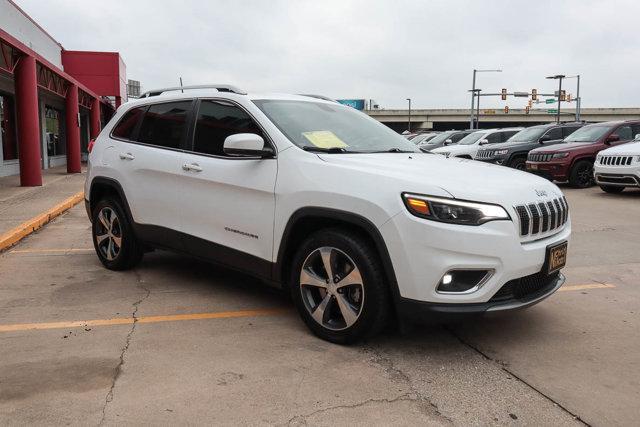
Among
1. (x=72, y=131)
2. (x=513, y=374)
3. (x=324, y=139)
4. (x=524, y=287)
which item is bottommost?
(x=513, y=374)

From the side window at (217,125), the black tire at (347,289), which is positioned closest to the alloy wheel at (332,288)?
the black tire at (347,289)

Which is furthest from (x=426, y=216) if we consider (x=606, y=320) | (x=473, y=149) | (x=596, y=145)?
(x=473, y=149)

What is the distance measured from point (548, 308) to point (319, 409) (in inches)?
98.7

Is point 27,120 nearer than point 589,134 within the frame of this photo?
Yes

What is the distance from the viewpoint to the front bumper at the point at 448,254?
10.7ft

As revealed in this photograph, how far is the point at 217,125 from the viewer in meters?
4.66

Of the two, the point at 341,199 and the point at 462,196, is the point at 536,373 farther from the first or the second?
the point at 341,199

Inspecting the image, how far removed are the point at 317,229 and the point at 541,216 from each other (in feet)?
4.80

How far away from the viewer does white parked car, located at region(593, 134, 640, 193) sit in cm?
1136

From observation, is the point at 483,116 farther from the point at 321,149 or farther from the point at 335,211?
the point at 335,211

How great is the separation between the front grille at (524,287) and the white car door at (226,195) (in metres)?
1.60

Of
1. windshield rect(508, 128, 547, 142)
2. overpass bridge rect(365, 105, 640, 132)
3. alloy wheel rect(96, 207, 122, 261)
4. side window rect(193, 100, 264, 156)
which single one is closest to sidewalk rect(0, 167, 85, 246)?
alloy wheel rect(96, 207, 122, 261)

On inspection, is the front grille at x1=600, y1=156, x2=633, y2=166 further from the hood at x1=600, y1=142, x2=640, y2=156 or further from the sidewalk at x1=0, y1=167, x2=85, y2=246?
the sidewalk at x1=0, y1=167, x2=85, y2=246

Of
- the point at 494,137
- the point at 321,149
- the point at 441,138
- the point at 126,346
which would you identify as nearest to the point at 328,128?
the point at 321,149
